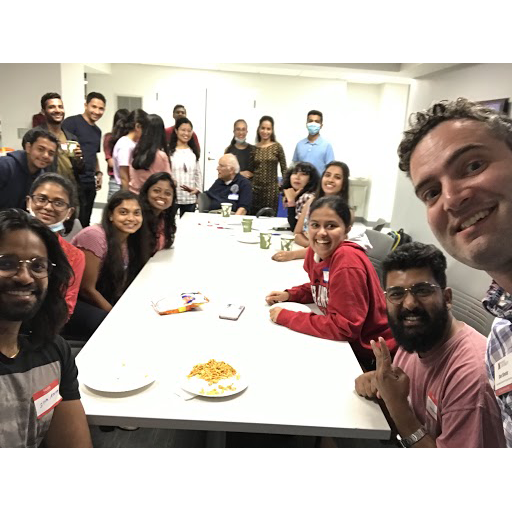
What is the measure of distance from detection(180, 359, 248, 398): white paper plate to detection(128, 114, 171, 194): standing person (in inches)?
91.9

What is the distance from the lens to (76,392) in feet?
2.99

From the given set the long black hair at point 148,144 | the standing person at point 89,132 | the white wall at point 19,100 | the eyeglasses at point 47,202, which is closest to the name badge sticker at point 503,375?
the eyeglasses at point 47,202

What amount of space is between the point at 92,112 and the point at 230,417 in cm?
281

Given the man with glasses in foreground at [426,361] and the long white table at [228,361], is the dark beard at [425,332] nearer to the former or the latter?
the man with glasses in foreground at [426,361]

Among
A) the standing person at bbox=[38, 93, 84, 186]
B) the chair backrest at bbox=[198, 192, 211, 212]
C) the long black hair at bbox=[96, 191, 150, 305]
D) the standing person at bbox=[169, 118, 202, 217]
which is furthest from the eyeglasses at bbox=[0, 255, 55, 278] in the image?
the chair backrest at bbox=[198, 192, 211, 212]

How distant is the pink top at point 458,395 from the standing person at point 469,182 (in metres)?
0.17

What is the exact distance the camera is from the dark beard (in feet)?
3.33

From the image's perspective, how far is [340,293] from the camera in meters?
1.44

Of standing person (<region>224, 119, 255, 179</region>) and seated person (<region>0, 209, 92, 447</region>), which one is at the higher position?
standing person (<region>224, 119, 255, 179</region>)

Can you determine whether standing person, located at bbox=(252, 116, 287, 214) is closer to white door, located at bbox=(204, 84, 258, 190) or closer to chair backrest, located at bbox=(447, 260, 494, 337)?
white door, located at bbox=(204, 84, 258, 190)

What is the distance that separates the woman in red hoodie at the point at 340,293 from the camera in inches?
56.3

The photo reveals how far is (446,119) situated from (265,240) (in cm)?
203
